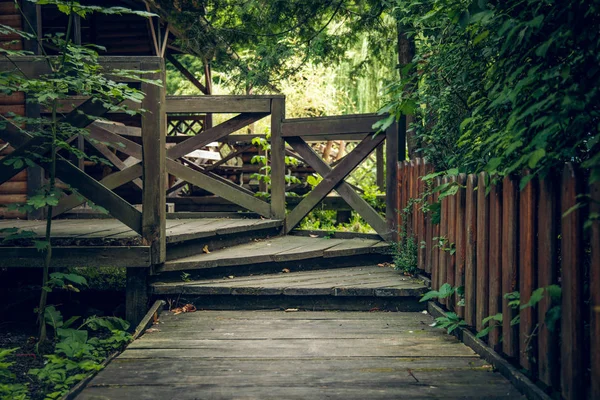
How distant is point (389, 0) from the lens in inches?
249

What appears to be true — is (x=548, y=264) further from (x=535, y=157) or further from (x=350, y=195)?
(x=350, y=195)

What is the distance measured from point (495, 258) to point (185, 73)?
38.1 feet

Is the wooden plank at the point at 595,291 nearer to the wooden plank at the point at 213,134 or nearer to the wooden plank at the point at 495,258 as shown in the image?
the wooden plank at the point at 495,258

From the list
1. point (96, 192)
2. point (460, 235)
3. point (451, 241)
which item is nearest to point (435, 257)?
point (451, 241)

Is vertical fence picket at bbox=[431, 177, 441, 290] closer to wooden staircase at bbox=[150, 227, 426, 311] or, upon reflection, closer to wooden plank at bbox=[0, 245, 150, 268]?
wooden staircase at bbox=[150, 227, 426, 311]

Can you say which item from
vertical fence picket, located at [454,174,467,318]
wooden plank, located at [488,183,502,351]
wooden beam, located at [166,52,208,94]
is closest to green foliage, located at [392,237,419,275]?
vertical fence picket, located at [454,174,467,318]

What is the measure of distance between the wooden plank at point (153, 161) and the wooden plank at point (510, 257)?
2.70 metres

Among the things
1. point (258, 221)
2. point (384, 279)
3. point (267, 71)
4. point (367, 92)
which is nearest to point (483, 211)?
point (384, 279)

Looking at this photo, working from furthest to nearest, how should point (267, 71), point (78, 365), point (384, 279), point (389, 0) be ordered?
point (267, 71)
point (389, 0)
point (384, 279)
point (78, 365)

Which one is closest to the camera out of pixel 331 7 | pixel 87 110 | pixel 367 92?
pixel 87 110

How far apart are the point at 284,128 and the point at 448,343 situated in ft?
12.0

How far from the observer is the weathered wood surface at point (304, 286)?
15.1ft

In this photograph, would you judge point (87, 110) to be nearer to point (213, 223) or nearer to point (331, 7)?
point (213, 223)

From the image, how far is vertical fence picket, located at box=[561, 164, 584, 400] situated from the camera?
2.27 metres
